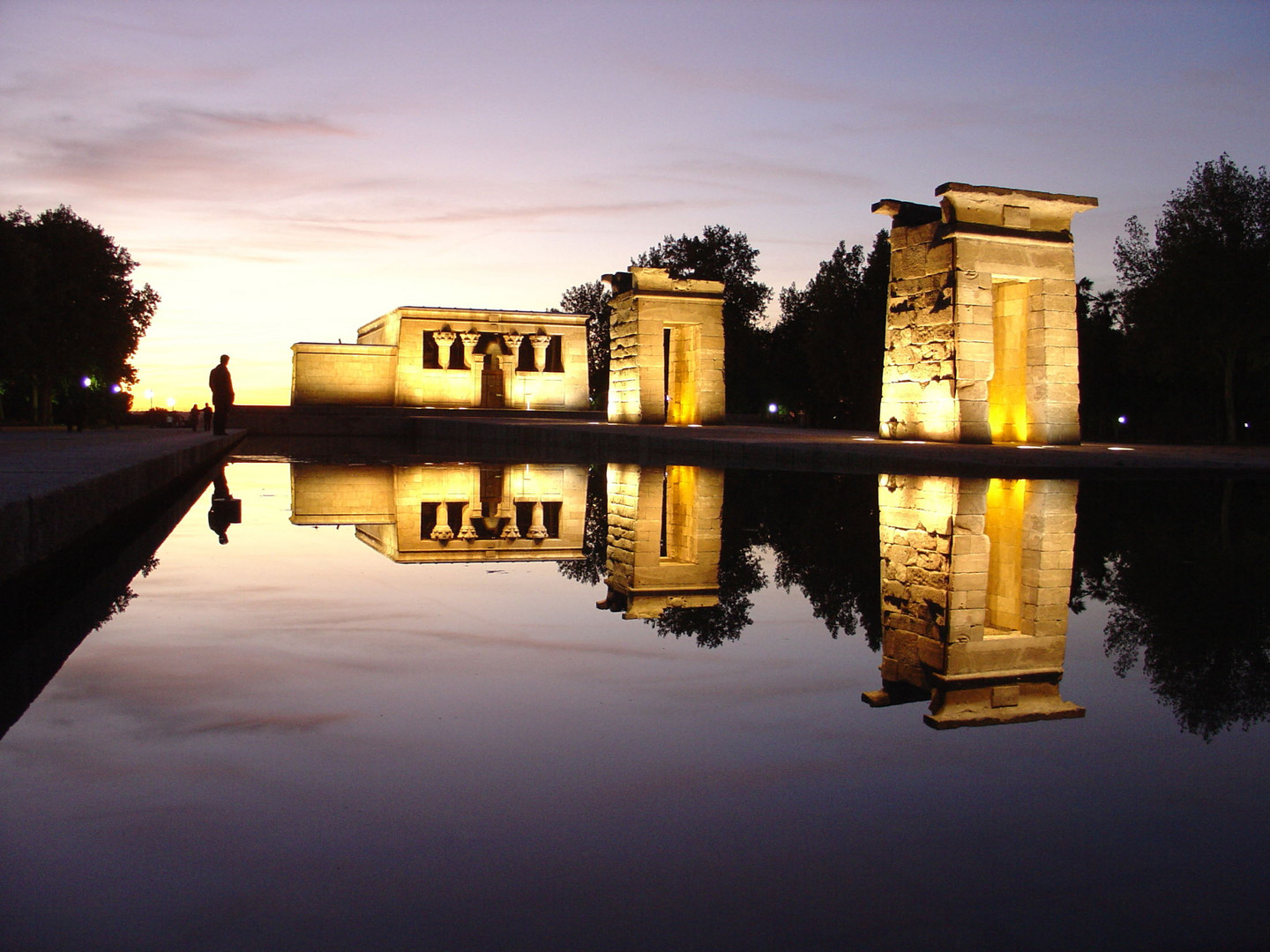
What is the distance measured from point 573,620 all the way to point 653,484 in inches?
337

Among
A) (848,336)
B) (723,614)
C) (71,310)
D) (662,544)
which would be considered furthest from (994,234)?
(71,310)

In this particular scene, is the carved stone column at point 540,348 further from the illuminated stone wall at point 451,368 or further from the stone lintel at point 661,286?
the stone lintel at point 661,286

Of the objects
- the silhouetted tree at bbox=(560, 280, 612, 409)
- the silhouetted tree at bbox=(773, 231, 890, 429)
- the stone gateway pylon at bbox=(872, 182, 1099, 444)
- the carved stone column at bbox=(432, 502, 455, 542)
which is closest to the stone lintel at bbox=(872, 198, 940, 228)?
the stone gateway pylon at bbox=(872, 182, 1099, 444)

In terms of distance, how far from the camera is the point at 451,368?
42938 mm

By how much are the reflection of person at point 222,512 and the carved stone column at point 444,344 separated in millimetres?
29126

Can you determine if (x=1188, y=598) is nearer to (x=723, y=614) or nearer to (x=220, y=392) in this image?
(x=723, y=614)

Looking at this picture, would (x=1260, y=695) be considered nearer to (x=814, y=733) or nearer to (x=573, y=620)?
(x=814, y=733)

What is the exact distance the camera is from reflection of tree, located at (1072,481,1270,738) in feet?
10.7

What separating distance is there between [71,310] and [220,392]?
17405 mm

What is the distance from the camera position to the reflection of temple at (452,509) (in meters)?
7.24

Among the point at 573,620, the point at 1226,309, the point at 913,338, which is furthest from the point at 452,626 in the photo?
the point at 1226,309

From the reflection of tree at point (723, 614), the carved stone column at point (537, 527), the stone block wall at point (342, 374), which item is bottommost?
the reflection of tree at point (723, 614)

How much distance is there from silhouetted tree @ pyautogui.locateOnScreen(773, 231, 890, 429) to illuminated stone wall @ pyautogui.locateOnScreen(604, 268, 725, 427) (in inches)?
515

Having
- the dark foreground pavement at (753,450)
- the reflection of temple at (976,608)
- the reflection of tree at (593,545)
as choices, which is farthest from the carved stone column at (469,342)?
the reflection of temple at (976,608)
